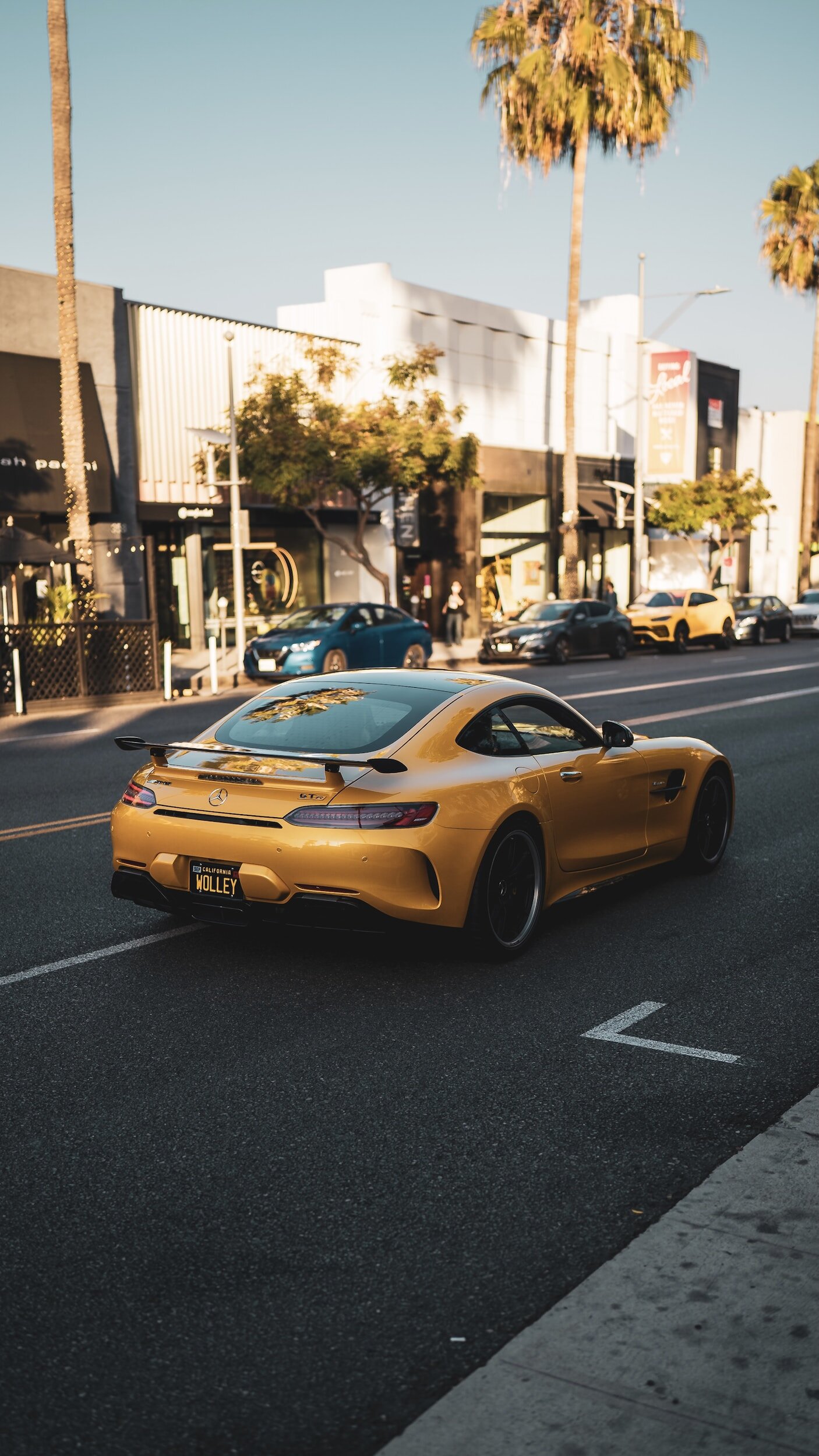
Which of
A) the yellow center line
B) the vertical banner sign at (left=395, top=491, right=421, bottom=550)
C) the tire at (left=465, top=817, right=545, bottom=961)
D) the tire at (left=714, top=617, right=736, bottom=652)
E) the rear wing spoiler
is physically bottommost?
the tire at (left=714, top=617, right=736, bottom=652)

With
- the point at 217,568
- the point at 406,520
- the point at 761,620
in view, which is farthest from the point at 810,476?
the point at 217,568

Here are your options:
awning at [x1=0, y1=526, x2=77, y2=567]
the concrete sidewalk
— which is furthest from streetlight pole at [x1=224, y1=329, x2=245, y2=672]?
the concrete sidewalk

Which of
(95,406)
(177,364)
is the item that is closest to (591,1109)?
(95,406)

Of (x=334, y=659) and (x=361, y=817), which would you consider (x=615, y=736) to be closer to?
(x=361, y=817)

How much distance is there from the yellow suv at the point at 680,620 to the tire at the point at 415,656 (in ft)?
36.0

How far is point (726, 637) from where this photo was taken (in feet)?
131

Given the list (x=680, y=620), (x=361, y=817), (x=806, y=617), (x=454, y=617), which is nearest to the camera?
(x=361, y=817)

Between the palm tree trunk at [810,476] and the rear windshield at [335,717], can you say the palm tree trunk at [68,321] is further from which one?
the palm tree trunk at [810,476]

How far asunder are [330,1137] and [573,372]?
115 ft

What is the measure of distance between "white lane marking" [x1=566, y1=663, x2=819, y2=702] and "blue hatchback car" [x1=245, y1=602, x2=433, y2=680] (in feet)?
15.4

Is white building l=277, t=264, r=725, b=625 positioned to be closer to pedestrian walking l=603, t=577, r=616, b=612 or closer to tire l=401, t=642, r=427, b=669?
pedestrian walking l=603, t=577, r=616, b=612

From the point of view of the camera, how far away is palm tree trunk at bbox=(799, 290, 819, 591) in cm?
5834

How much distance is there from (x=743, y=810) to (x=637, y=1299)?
8.24 metres

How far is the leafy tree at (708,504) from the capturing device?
4916 cm
